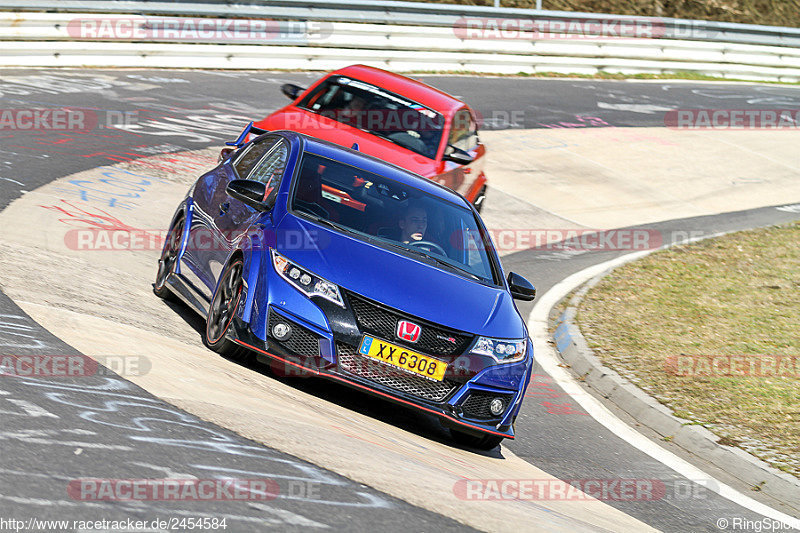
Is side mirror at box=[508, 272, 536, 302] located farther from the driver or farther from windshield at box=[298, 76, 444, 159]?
windshield at box=[298, 76, 444, 159]

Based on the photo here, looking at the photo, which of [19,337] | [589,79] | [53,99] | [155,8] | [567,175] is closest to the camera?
[19,337]

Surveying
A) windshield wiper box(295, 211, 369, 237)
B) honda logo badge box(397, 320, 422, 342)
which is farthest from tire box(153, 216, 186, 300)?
honda logo badge box(397, 320, 422, 342)

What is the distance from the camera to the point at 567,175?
18.3 metres

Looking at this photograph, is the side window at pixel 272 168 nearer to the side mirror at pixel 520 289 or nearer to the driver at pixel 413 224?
the driver at pixel 413 224

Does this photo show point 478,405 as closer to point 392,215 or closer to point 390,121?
point 392,215

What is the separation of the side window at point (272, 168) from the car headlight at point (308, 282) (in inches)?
42.3

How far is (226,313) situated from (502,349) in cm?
179

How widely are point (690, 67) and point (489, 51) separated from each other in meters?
7.02

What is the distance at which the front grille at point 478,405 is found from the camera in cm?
657

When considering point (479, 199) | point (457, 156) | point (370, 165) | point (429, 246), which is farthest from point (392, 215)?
point (479, 199)

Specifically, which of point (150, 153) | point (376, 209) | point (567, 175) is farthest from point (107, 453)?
point (567, 175)

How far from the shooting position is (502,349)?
6.70 m

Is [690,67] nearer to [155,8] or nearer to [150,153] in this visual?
[155,8]

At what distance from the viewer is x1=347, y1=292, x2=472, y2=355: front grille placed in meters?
6.36
